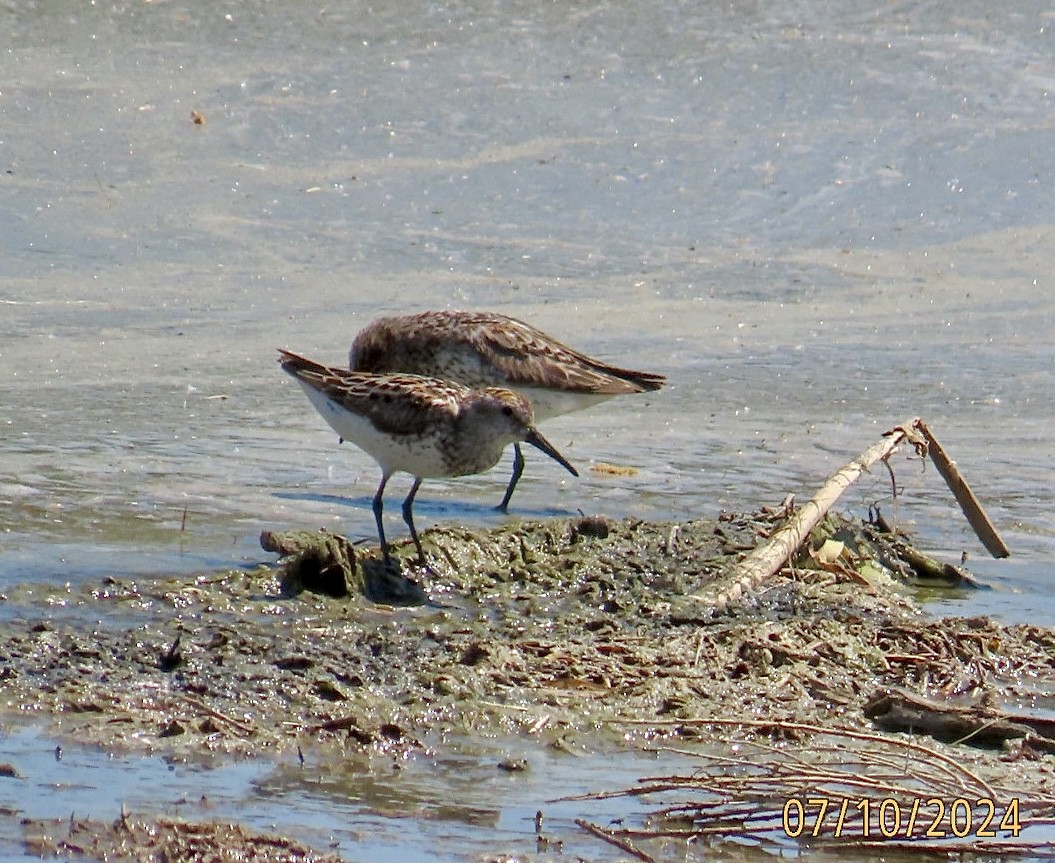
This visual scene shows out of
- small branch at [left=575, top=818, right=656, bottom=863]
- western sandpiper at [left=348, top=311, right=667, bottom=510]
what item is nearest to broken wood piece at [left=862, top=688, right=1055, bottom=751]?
small branch at [left=575, top=818, right=656, bottom=863]

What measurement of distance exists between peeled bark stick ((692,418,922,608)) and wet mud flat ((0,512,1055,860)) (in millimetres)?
49

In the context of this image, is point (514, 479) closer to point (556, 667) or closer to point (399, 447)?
point (399, 447)

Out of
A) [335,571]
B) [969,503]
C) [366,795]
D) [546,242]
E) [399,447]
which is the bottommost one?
[366,795]

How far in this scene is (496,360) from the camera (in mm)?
8664

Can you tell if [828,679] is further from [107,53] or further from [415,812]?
[107,53]

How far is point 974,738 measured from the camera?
508 cm

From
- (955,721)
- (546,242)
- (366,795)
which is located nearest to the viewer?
(366,795)
